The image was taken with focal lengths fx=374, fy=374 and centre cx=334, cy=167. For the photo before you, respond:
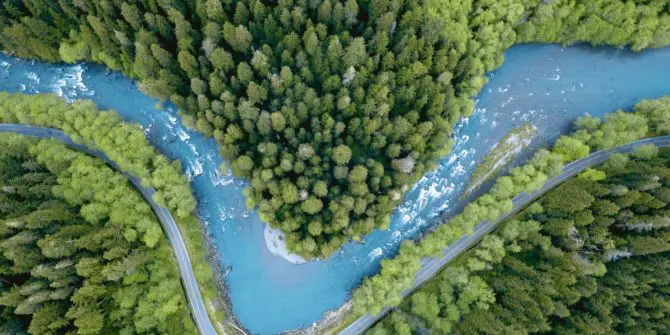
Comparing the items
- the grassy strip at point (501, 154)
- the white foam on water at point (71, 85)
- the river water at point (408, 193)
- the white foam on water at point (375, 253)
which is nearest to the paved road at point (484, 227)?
the river water at point (408, 193)

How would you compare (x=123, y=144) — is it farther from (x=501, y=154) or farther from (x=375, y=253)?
(x=501, y=154)

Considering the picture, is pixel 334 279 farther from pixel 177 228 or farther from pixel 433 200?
pixel 177 228

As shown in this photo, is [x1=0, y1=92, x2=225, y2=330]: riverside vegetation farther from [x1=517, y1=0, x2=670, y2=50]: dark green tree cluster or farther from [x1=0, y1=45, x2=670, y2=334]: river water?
[x1=517, y1=0, x2=670, y2=50]: dark green tree cluster

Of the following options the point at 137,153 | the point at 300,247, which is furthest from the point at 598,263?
the point at 137,153

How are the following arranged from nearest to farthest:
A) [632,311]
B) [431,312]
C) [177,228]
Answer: [632,311], [431,312], [177,228]

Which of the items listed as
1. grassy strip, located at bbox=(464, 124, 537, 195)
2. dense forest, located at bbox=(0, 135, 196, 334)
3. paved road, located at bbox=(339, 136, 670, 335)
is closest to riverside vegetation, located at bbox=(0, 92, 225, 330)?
dense forest, located at bbox=(0, 135, 196, 334)

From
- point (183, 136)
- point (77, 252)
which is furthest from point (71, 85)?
point (77, 252)
